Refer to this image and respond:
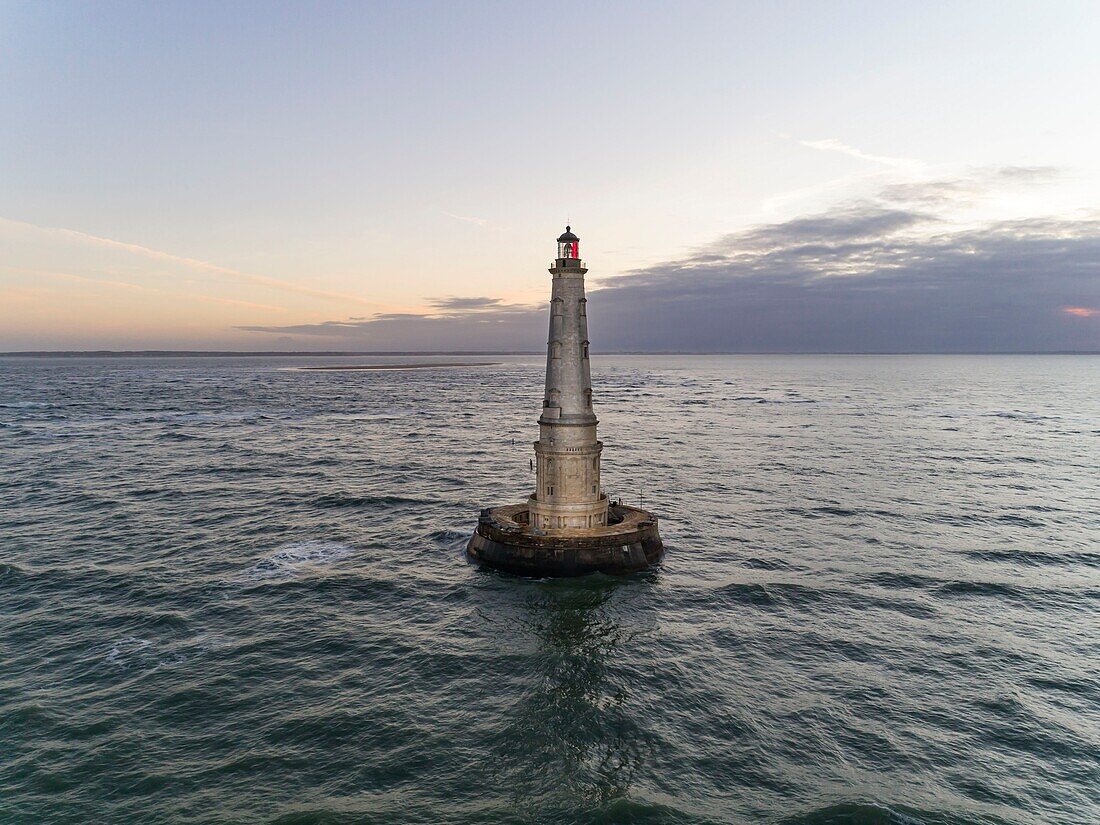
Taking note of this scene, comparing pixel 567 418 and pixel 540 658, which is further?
pixel 567 418

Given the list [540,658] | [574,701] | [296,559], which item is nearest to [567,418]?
[540,658]

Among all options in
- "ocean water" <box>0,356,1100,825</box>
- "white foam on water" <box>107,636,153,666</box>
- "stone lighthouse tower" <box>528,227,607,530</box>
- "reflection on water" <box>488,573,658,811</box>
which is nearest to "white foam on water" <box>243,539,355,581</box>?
"ocean water" <box>0,356,1100,825</box>

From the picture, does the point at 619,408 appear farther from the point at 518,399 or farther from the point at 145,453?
the point at 145,453

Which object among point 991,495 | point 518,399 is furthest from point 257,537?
point 518,399

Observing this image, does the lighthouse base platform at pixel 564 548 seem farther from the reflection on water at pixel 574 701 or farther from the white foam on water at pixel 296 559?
the white foam on water at pixel 296 559

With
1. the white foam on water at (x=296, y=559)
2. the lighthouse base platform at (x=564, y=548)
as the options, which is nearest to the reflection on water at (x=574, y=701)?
the lighthouse base platform at (x=564, y=548)

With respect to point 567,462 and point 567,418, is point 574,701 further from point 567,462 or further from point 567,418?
point 567,418
